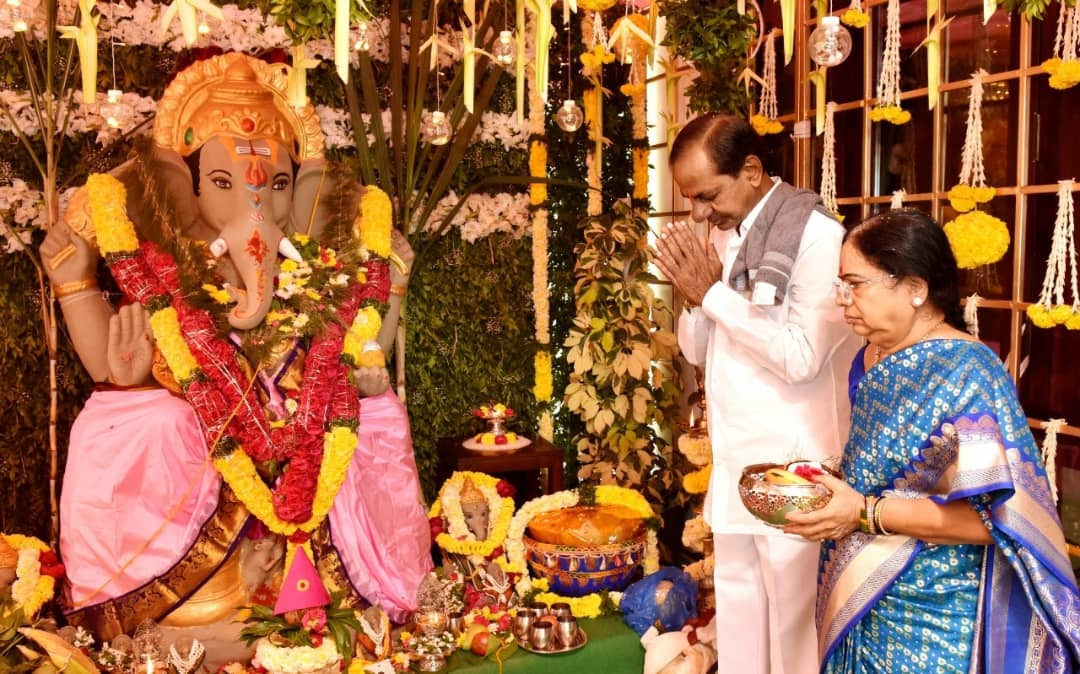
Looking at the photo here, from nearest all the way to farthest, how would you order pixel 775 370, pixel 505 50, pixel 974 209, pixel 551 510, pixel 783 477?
pixel 783 477 → pixel 505 50 → pixel 775 370 → pixel 974 209 → pixel 551 510

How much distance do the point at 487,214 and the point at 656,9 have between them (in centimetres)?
177

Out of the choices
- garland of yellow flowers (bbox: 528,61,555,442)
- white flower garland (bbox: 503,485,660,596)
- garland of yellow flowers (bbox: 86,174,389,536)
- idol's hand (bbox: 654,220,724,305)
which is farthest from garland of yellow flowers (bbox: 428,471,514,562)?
idol's hand (bbox: 654,220,724,305)

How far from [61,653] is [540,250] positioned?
3.00 metres

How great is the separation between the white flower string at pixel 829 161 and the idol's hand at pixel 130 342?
2733 mm

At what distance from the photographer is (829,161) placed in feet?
13.4

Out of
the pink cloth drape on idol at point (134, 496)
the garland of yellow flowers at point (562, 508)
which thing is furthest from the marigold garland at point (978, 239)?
the pink cloth drape on idol at point (134, 496)

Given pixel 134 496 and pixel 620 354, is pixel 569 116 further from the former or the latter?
pixel 134 496

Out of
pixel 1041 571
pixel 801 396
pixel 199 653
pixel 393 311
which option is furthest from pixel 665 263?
pixel 199 653

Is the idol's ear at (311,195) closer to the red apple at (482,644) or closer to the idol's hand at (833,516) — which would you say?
the red apple at (482,644)

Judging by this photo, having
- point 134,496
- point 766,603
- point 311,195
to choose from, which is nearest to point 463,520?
point 134,496

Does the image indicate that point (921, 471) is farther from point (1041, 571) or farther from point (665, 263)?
point (665, 263)

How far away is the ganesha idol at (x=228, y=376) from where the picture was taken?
3541mm

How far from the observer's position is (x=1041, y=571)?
1.90 m

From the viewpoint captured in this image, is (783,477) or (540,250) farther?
(540,250)
